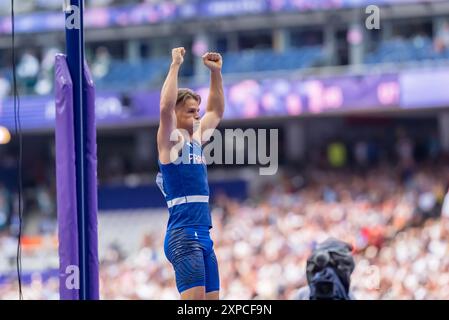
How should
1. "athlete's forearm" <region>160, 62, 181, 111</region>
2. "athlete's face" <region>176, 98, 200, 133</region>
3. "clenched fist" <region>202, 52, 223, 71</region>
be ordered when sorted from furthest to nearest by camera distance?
"clenched fist" <region>202, 52, 223, 71</region> → "athlete's face" <region>176, 98, 200, 133</region> → "athlete's forearm" <region>160, 62, 181, 111</region>

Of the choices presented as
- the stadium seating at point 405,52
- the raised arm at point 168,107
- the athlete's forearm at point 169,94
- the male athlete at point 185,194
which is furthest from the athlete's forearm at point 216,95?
the stadium seating at point 405,52

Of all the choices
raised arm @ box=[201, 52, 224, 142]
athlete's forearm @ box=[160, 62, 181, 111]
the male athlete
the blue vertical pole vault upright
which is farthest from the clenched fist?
the blue vertical pole vault upright

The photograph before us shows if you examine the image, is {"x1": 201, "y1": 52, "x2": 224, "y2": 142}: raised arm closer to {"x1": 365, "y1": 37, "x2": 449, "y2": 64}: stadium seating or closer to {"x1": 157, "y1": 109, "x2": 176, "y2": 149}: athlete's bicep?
{"x1": 157, "y1": 109, "x2": 176, "y2": 149}: athlete's bicep

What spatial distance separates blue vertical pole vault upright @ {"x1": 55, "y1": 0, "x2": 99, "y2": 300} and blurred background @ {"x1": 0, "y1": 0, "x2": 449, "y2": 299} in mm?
9099

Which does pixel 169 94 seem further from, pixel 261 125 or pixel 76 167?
pixel 261 125

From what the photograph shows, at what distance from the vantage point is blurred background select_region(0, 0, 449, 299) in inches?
691

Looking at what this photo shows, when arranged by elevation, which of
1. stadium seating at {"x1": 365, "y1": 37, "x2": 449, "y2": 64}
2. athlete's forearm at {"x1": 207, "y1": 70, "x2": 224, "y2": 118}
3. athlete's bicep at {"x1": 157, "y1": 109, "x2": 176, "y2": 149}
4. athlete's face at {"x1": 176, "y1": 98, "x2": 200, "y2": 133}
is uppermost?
stadium seating at {"x1": 365, "y1": 37, "x2": 449, "y2": 64}

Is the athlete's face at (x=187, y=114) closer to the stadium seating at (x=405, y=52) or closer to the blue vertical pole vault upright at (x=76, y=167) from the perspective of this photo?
the blue vertical pole vault upright at (x=76, y=167)

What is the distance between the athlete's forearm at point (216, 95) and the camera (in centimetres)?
655

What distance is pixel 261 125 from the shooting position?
957 inches

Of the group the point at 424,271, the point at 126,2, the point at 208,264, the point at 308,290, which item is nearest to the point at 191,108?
the point at 208,264

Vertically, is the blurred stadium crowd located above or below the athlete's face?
below

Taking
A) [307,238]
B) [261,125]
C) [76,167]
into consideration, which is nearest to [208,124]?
[76,167]

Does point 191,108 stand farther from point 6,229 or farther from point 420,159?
point 6,229
